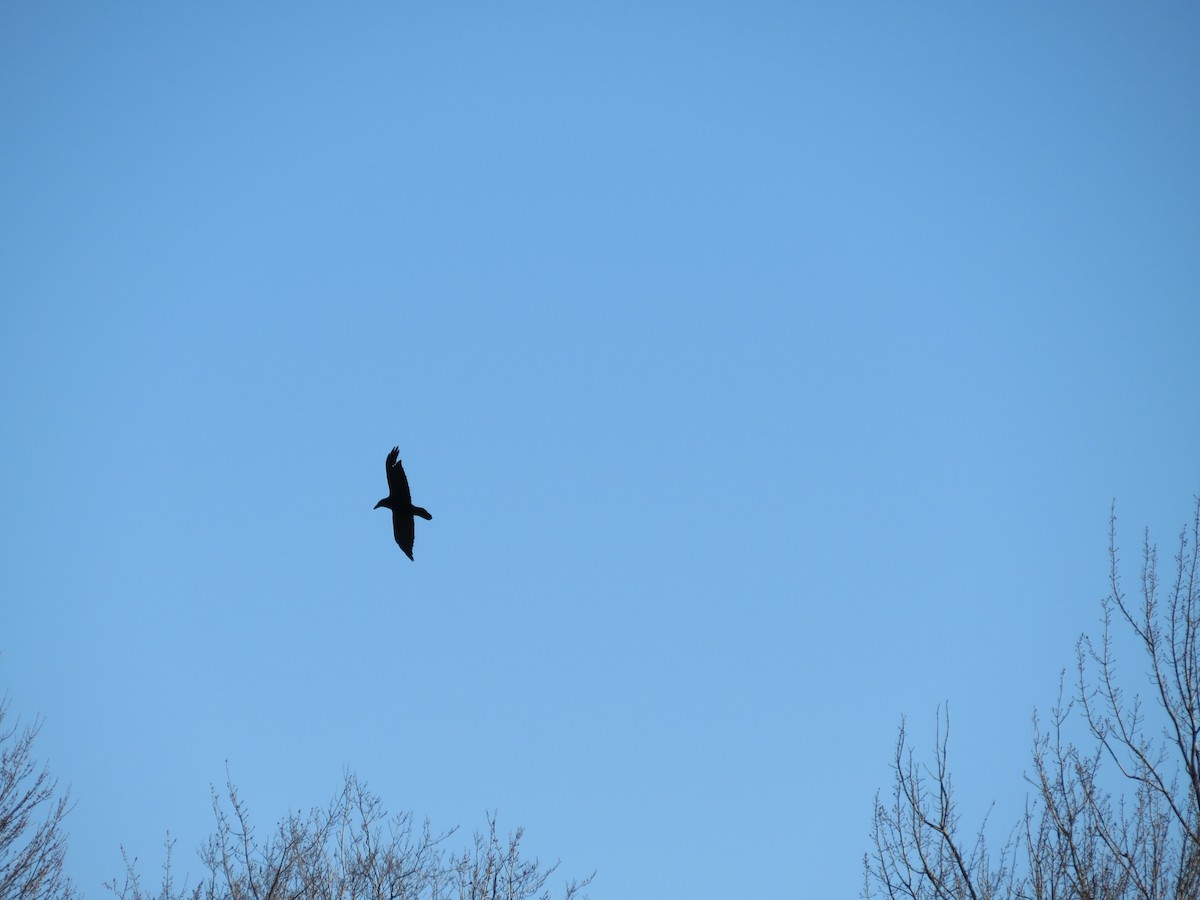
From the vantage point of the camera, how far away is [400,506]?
10812 millimetres

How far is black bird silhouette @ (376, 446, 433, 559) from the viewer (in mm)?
10414

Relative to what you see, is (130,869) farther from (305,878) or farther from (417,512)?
(417,512)

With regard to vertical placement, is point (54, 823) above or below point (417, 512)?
below

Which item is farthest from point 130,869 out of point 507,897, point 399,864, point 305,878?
point 507,897

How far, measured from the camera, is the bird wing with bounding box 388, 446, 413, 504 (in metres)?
10.4

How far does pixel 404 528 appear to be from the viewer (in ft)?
35.8

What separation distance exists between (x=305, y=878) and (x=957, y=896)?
21.7ft

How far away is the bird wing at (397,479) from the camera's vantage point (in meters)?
10.4

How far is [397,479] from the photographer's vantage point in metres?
10.5

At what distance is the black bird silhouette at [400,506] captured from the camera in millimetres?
10414

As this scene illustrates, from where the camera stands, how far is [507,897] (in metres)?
9.91

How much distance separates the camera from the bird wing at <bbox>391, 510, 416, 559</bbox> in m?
10.8

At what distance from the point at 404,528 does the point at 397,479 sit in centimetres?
73

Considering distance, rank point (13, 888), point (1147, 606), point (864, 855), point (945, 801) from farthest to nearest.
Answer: point (13, 888) < point (864, 855) < point (1147, 606) < point (945, 801)
